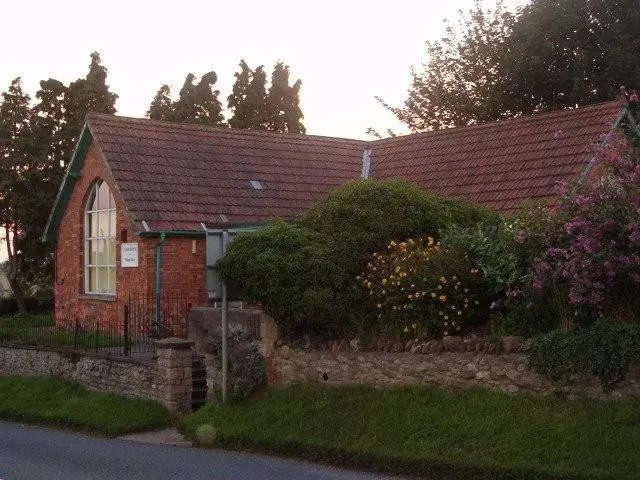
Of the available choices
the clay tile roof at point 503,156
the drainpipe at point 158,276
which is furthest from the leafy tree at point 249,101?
the drainpipe at point 158,276

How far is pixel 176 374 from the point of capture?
1675 cm

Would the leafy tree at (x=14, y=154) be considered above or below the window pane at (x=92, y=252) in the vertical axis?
above

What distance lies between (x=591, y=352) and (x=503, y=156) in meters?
14.2

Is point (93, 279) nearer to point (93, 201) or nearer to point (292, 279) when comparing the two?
point (93, 201)

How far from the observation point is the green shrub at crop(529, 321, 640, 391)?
36.6 feet

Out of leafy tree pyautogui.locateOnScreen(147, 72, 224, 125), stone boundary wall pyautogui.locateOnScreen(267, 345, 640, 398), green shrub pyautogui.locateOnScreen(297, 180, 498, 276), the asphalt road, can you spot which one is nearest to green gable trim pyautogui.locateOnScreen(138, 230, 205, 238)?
green shrub pyautogui.locateOnScreen(297, 180, 498, 276)

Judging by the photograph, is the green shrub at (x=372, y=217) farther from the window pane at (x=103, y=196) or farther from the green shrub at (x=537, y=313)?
the window pane at (x=103, y=196)

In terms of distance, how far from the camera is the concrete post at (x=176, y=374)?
1670 cm

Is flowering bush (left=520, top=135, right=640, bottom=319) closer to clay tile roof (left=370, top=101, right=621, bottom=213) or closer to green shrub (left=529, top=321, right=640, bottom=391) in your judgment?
green shrub (left=529, top=321, right=640, bottom=391)

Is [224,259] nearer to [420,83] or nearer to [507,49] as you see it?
[507,49]

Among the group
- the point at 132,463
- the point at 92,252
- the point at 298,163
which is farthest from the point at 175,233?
the point at 132,463

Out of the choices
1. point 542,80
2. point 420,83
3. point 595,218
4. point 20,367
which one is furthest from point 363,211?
point 420,83

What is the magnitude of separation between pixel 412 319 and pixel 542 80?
2347 centimetres

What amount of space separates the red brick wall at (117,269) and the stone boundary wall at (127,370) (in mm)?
3203
